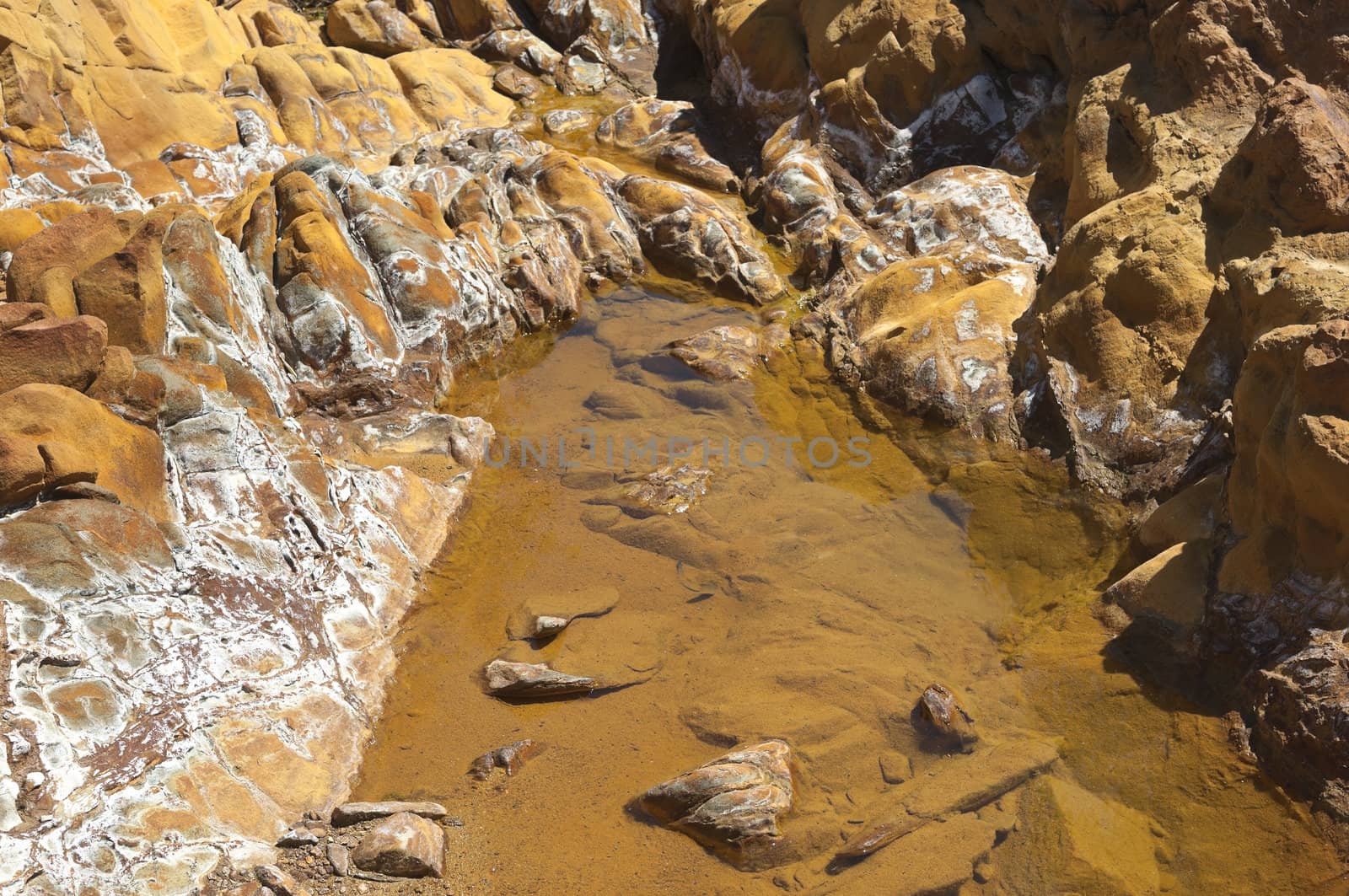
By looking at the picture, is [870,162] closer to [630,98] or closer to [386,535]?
[630,98]

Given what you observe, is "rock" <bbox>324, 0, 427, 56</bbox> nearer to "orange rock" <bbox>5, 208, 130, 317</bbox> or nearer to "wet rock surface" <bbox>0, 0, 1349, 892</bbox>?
"wet rock surface" <bbox>0, 0, 1349, 892</bbox>

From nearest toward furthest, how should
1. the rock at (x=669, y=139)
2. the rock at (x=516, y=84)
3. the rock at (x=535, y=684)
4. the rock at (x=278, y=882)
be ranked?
the rock at (x=278, y=882) < the rock at (x=535, y=684) < the rock at (x=669, y=139) < the rock at (x=516, y=84)

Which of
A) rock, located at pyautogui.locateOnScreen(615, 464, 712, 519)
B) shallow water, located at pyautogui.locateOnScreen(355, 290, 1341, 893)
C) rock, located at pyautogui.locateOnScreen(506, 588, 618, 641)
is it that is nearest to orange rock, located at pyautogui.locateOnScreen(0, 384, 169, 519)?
shallow water, located at pyautogui.locateOnScreen(355, 290, 1341, 893)

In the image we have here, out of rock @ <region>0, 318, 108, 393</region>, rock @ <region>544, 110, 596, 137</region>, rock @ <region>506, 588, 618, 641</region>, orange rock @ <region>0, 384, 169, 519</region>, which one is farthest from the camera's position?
rock @ <region>544, 110, 596, 137</region>

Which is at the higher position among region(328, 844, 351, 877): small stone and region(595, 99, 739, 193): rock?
region(595, 99, 739, 193): rock

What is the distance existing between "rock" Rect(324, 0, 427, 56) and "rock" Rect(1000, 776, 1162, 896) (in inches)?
469

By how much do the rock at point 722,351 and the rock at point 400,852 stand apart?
13.7 feet

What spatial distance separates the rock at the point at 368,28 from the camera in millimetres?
12359

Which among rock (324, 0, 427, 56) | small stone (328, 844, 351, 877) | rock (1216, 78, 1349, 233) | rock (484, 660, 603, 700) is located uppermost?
rock (1216, 78, 1349, 233)

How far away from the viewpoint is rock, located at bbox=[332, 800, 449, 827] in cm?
393

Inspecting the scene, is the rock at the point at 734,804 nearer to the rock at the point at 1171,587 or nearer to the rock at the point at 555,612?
the rock at the point at 555,612

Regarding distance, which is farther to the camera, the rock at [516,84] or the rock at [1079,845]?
the rock at [516,84]

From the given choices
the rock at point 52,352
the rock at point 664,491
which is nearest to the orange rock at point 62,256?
the rock at point 52,352

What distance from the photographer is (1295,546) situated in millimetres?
4219
